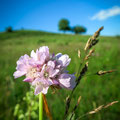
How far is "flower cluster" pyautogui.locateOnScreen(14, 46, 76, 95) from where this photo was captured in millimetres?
761

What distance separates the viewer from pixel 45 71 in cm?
79

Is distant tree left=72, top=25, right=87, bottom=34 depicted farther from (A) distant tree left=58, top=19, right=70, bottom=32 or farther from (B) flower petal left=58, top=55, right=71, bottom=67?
(B) flower petal left=58, top=55, right=71, bottom=67

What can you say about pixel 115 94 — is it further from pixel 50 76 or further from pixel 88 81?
pixel 50 76

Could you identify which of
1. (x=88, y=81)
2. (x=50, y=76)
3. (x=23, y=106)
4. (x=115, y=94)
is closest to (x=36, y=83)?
(x=50, y=76)

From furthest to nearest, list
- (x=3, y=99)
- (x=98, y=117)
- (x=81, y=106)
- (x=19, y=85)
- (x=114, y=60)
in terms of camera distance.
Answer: (x=114, y=60)
(x=19, y=85)
(x=3, y=99)
(x=81, y=106)
(x=98, y=117)

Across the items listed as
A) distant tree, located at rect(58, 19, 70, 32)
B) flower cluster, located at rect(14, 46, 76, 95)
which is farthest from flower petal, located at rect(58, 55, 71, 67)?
distant tree, located at rect(58, 19, 70, 32)

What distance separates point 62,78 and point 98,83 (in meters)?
2.97

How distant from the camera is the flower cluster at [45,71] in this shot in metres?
0.76

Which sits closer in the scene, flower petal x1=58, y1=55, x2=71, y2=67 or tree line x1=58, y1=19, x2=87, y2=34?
flower petal x1=58, y1=55, x2=71, y2=67

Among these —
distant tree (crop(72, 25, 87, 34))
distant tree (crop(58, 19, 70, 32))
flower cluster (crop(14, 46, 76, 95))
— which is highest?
distant tree (crop(58, 19, 70, 32))

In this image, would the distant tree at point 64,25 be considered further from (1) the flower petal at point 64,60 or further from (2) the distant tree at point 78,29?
(1) the flower petal at point 64,60

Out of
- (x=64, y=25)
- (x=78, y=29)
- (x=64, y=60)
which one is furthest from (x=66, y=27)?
(x=64, y=60)

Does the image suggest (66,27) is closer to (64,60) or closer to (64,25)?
(64,25)

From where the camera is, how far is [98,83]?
3.54 metres
